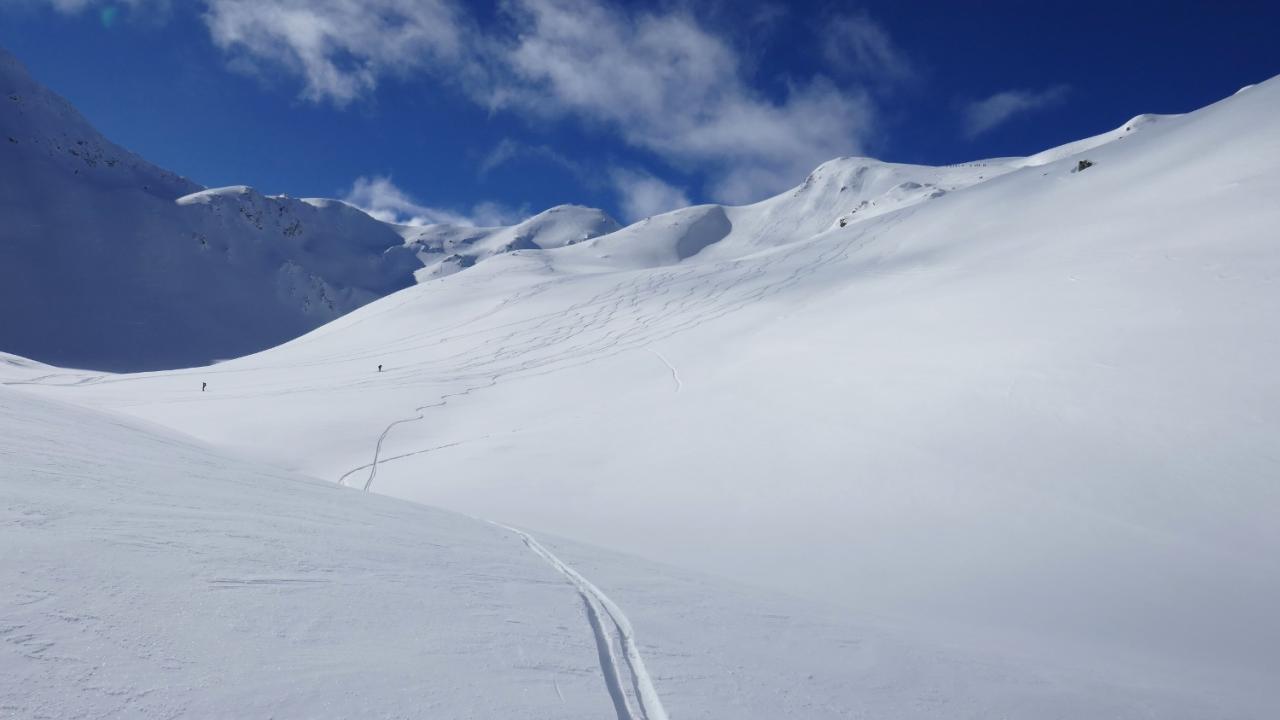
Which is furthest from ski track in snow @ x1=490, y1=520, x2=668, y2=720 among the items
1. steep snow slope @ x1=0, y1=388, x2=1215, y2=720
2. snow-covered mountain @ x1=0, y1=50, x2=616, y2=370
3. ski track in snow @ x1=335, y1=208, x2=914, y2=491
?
snow-covered mountain @ x1=0, y1=50, x2=616, y2=370

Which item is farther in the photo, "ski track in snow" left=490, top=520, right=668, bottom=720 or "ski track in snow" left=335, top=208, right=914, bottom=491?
"ski track in snow" left=335, top=208, right=914, bottom=491

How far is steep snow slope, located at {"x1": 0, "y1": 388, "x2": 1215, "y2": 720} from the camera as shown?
2.58 m

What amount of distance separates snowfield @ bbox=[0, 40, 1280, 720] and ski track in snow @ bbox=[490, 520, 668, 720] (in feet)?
0.09

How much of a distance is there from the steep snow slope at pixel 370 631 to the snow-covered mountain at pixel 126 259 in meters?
115

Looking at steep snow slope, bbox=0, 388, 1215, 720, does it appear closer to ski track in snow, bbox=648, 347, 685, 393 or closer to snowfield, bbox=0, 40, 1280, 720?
snowfield, bbox=0, 40, 1280, 720

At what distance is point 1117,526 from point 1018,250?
17625mm

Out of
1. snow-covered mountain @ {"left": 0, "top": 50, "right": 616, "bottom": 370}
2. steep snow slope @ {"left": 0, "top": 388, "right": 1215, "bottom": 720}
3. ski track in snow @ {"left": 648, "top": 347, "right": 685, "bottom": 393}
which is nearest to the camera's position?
steep snow slope @ {"left": 0, "top": 388, "right": 1215, "bottom": 720}

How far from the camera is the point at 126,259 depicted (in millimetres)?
117750

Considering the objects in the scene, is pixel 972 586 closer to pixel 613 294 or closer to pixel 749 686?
pixel 749 686

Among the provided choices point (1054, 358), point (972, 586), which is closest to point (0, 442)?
point (972, 586)

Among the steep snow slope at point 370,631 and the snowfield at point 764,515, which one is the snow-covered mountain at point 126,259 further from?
the steep snow slope at point 370,631

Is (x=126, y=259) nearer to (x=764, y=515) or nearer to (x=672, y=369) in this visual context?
(x=672, y=369)

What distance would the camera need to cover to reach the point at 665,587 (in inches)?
234

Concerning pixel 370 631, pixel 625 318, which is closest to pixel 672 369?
pixel 625 318
